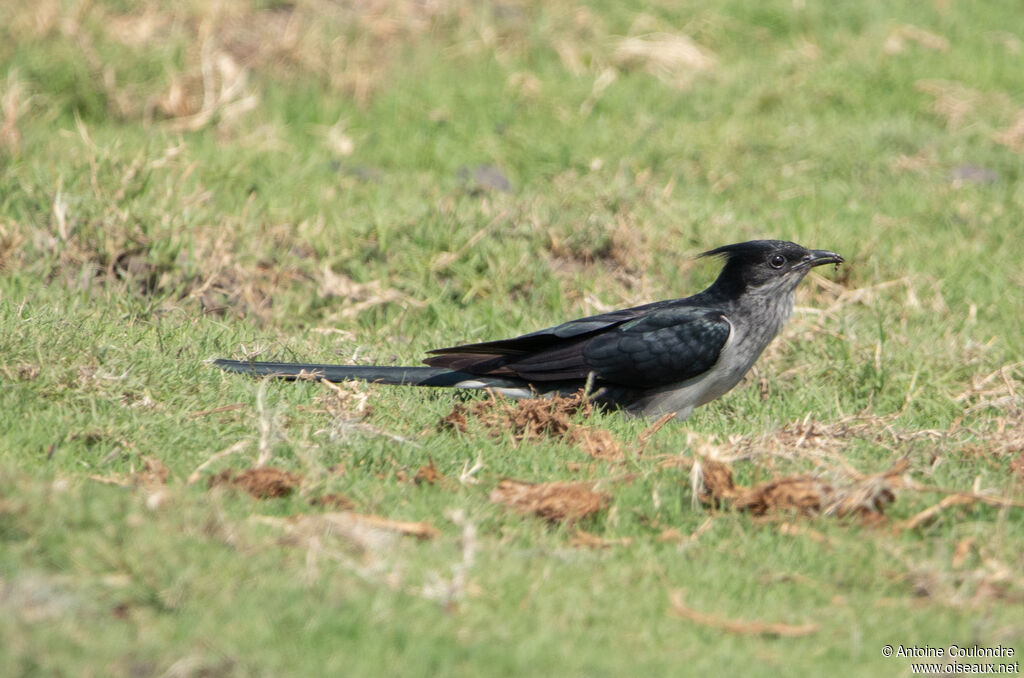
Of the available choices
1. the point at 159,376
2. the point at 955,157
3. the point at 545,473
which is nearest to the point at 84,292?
the point at 159,376

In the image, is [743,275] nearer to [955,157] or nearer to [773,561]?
[773,561]

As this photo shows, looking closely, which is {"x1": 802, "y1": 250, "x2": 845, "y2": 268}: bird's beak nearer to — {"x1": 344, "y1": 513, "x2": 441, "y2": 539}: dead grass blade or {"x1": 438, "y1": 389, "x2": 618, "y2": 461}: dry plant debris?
{"x1": 438, "y1": 389, "x2": 618, "y2": 461}: dry plant debris

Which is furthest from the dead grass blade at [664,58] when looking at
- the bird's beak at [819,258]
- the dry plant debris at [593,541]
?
the dry plant debris at [593,541]

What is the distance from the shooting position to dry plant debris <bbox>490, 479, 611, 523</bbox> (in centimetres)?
448

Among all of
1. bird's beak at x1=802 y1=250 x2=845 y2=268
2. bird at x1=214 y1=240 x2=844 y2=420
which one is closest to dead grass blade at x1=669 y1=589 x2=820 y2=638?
bird at x1=214 y1=240 x2=844 y2=420

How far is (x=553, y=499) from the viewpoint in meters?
4.49

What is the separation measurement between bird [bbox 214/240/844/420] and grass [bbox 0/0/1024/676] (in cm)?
22

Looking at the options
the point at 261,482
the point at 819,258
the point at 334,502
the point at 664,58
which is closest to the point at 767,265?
the point at 819,258

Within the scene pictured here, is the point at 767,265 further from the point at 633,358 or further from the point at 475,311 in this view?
the point at 475,311

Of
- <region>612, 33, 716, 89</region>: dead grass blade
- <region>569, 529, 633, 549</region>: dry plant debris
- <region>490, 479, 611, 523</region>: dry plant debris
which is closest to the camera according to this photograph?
<region>569, 529, 633, 549</region>: dry plant debris

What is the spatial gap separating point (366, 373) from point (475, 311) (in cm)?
194

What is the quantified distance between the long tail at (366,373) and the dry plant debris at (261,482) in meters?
1.19

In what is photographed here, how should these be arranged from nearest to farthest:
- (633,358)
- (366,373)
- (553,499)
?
1. (553,499)
2. (366,373)
3. (633,358)

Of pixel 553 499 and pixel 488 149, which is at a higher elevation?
pixel 553 499
